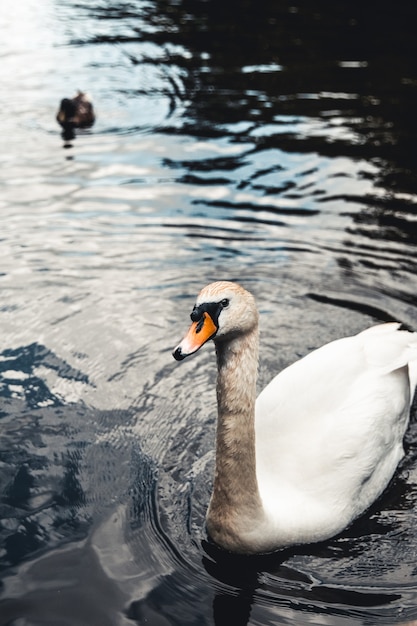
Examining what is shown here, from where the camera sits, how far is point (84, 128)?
14.6 meters

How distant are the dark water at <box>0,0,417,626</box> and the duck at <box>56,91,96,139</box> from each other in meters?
0.28

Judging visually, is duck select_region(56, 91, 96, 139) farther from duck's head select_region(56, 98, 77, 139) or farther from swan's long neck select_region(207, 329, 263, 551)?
swan's long neck select_region(207, 329, 263, 551)

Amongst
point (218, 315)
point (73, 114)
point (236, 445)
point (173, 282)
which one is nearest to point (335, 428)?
point (236, 445)

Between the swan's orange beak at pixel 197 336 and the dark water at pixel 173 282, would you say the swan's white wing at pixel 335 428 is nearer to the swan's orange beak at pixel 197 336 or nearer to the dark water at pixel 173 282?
A: the dark water at pixel 173 282

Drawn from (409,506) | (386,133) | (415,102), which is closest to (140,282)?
(409,506)

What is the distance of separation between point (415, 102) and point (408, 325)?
8025 millimetres

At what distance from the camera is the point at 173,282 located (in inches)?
356

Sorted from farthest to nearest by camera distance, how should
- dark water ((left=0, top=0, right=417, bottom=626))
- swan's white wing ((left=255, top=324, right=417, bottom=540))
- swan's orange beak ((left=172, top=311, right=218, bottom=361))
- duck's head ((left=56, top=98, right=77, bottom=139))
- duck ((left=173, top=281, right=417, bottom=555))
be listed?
duck's head ((left=56, top=98, right=77, bottom=139)) < swan's white wing ((left=255, top=324, right=417, bottom=540)) < dark water ((left=0, top=0, right=417, bottom=626)) < duck ((left=173, top=281, right=417, bottom=555)) < swan's orange beak ((left=172, top=311, right=218, bottom=361))

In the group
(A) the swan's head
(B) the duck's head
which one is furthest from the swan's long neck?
(B) the duck's head

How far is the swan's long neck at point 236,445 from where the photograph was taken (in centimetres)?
482

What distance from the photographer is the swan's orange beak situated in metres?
4.42

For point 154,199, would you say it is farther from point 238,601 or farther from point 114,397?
point 238,601

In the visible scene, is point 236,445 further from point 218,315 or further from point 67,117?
point 67,117

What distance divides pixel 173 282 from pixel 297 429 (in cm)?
365
